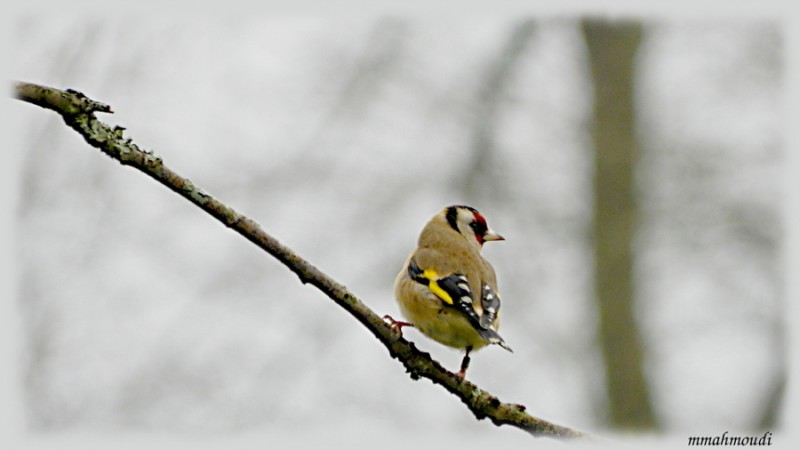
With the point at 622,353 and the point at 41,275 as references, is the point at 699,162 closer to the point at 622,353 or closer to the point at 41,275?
the point at 622,353

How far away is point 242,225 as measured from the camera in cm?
341

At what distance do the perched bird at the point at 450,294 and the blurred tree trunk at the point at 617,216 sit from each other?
21.4 ft

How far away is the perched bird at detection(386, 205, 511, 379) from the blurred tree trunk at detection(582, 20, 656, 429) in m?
6.53

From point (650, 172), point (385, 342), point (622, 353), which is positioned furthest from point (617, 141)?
point (385, 342)

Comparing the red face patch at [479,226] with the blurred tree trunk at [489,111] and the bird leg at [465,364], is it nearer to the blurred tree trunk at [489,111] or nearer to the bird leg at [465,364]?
the bird leg at [465,364]

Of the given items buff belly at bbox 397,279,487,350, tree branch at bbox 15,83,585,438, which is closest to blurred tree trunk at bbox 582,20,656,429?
buff belly at bbox 397,279,487,350

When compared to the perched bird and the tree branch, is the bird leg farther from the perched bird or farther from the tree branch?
the tree branch

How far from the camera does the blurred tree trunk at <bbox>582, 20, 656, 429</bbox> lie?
12062mm

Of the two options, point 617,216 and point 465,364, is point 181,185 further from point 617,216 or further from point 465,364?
point 617,216

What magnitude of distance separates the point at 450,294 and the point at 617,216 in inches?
307

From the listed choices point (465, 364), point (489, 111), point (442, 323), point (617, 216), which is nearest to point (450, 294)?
point (442, 323)

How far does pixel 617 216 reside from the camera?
12688 mm

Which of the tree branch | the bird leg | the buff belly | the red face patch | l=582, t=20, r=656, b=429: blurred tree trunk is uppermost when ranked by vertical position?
l=582, t=20, r=656, b=429: blurred tree trunk

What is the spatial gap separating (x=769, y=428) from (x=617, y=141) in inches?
142
